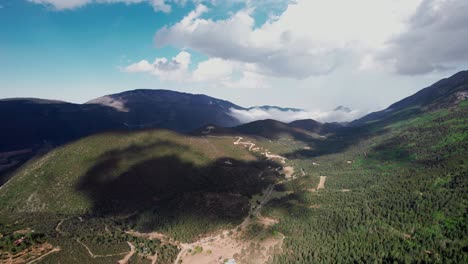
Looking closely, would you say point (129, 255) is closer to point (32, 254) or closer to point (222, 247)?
point (32, 254)

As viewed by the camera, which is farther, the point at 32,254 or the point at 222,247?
the point at 222,247

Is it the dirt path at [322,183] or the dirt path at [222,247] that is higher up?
the dirt path at [322,183]

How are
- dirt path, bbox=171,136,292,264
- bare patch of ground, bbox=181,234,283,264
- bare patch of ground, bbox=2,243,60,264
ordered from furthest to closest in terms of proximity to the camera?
dirt path, bbox=171,136,292,264 < bare patch of ground, bbox=181,234,283,264 < bare patch of ground, bbox=2,243,60,264

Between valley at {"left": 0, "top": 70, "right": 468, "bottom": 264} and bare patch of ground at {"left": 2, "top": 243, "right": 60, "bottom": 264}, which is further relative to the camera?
Result: valley at {"left": 0, "top": 70, "right": 468, "bottom": 264}

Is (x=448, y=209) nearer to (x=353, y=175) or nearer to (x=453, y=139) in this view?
(x=353, y=175)

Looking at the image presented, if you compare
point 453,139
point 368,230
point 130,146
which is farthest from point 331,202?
point 130,146

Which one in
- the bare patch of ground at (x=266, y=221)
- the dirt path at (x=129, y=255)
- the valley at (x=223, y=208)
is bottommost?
the dirt path at (x=129, y=255)

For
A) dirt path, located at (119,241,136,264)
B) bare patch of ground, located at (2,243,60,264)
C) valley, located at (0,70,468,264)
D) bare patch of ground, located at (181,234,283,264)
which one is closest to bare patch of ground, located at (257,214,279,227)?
valley, located at (0,70,468,264)

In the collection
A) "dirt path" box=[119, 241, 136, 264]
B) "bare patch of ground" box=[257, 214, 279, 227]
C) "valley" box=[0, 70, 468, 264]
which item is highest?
"valley" box=[0, 70, 468, 264]

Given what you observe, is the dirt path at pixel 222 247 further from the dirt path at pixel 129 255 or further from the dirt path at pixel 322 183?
the dirt path at pixel 322 183

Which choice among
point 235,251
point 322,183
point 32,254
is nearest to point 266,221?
point 235,251

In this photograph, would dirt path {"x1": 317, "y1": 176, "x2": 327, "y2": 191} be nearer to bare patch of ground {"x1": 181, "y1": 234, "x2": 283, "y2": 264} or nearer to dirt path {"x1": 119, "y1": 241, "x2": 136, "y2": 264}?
bare patch of ground {"x1": 181, "y1": 234, "x2": 283, "y2": 264}

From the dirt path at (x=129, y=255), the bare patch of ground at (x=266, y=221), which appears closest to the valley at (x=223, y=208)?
the dirt path at (x=129, y=255)
